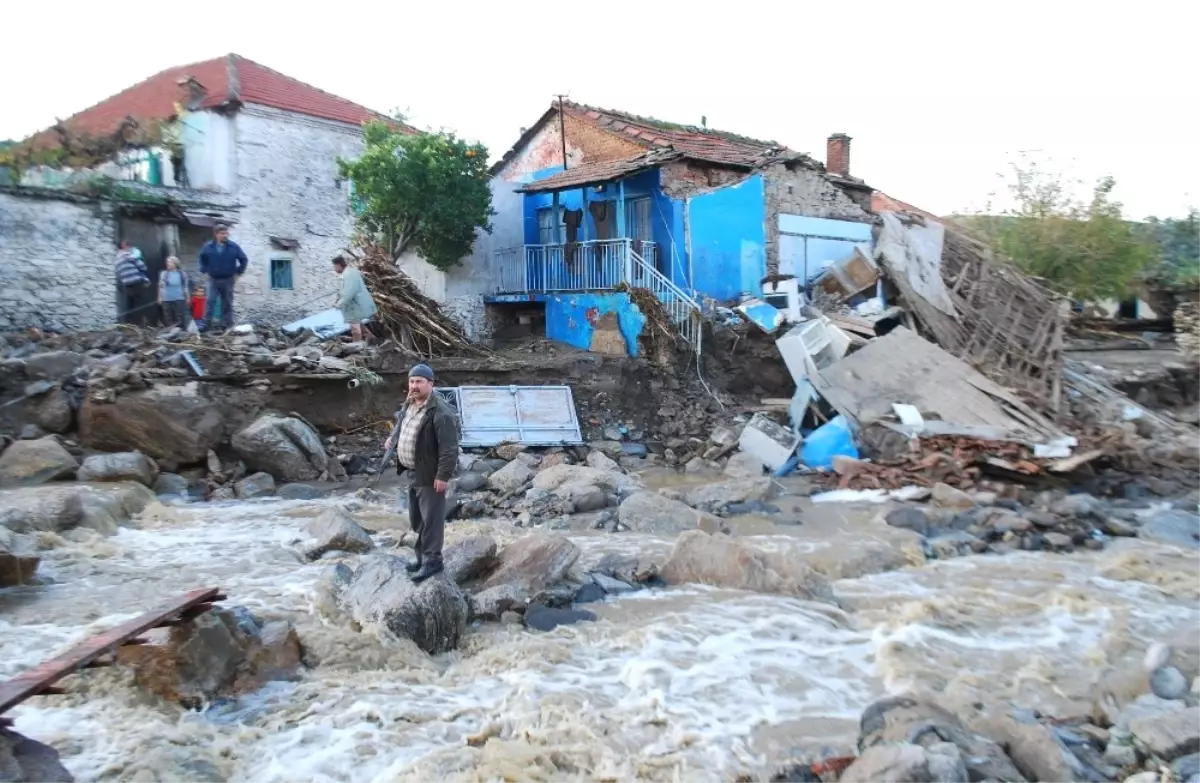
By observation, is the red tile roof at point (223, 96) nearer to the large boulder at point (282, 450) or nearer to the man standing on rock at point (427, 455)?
the large boulder at point (282, 450)

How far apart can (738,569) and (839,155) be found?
61.9ft

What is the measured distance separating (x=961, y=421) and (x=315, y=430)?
31.8 ft

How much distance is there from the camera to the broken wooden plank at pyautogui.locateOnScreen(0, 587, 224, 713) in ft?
13.3

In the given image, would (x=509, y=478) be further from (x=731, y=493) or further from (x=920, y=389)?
(x=920, y=389)

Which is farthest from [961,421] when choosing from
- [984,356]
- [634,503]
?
[634,503]

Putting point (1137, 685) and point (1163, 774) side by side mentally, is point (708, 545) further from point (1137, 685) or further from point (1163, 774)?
point (1163, 774)

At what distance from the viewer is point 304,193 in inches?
795

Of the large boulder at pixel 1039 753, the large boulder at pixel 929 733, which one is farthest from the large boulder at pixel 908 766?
the large boulder at pixel 1039 753

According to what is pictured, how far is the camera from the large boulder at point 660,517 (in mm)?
9609

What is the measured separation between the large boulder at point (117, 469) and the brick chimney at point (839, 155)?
19.0 meters

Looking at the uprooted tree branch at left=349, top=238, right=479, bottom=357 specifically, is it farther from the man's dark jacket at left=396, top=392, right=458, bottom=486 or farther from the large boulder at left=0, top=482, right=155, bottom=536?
the man's dark jacket at left=396, top=392, right=458, bottom=486

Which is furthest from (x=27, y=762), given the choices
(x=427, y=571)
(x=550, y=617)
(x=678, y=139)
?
(x=678, y=139)

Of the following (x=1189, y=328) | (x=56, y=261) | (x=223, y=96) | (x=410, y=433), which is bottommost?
(x=410, y=433)

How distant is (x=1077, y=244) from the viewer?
22.7 m
